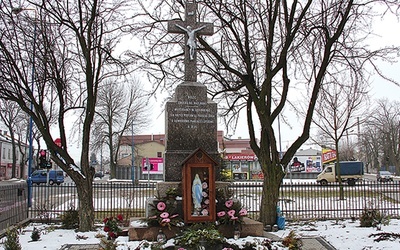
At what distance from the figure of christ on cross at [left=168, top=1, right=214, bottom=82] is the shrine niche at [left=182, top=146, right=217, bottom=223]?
8.97 ft

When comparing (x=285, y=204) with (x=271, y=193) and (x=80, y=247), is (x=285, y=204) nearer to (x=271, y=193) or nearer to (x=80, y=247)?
(x=271, y=193)

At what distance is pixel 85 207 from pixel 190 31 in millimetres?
5968

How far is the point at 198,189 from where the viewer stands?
886 cm

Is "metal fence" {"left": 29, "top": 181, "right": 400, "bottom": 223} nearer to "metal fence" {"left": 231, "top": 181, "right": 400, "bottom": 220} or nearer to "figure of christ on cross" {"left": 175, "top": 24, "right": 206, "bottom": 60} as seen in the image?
"metal fence" {"left": 231, "top": 181, "right": 400, "bottom": 220}

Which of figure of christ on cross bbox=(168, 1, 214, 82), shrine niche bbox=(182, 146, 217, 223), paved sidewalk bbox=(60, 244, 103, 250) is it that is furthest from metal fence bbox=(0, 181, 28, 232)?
figure of christ on cross bbox=(168, 1, 214, 82)

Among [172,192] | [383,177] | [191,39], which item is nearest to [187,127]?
[172,192]

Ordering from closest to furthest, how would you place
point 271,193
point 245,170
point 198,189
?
point 198,189 < point 271,193 < point 245,170

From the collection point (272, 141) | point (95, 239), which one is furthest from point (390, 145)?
point (95, 239)

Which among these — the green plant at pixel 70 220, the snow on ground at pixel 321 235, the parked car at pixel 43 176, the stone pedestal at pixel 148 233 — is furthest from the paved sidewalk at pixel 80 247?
the parked car at pixel 43 176

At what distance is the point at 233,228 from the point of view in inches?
357

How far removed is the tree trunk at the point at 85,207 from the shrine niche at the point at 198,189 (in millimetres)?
4109

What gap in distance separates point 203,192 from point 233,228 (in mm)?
1098

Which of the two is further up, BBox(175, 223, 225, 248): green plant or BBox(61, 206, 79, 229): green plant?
BBox(175, 223, 225, 248): green plant

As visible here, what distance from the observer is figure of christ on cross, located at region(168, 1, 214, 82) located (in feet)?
35.6
